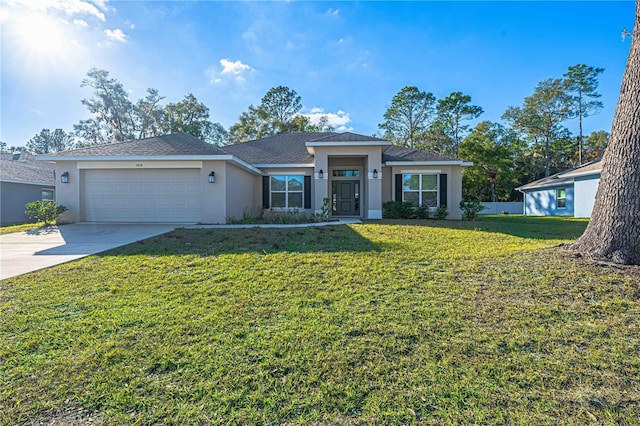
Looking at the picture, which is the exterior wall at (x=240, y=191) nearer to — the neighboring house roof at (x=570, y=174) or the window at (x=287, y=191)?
the window at (x=287, y=191)

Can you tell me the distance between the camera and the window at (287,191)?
537 inches

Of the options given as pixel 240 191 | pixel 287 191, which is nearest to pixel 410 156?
pixel 287 191

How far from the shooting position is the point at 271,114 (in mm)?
30703

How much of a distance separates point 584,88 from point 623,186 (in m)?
33.6

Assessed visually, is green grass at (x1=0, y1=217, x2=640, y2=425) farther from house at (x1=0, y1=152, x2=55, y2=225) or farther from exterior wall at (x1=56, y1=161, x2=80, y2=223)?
house at (x1=0, y1=152, x2=55, y2=225)

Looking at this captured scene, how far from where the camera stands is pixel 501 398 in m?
1.94

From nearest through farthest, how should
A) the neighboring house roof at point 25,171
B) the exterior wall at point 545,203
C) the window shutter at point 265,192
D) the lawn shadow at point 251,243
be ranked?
the lawn shadow at point 251,243 → the window shutter at point 265,192 → the neighboring house roof at point 25,171 → the exterior wall at point 545,203

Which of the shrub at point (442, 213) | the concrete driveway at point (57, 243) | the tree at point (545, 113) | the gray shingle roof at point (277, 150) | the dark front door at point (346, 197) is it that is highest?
the tree at point (545, 113)

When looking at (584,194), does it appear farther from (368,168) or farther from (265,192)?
(265,192)

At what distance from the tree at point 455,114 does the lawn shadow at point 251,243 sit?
28.3m

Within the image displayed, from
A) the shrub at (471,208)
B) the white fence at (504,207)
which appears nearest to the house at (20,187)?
the shrub at (471,208)

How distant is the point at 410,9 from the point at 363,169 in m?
6.77

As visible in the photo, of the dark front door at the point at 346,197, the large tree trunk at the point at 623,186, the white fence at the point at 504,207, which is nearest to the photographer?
the large tree trunk at the point at 623,186

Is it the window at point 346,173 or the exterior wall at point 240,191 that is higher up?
the window at point 346,173
